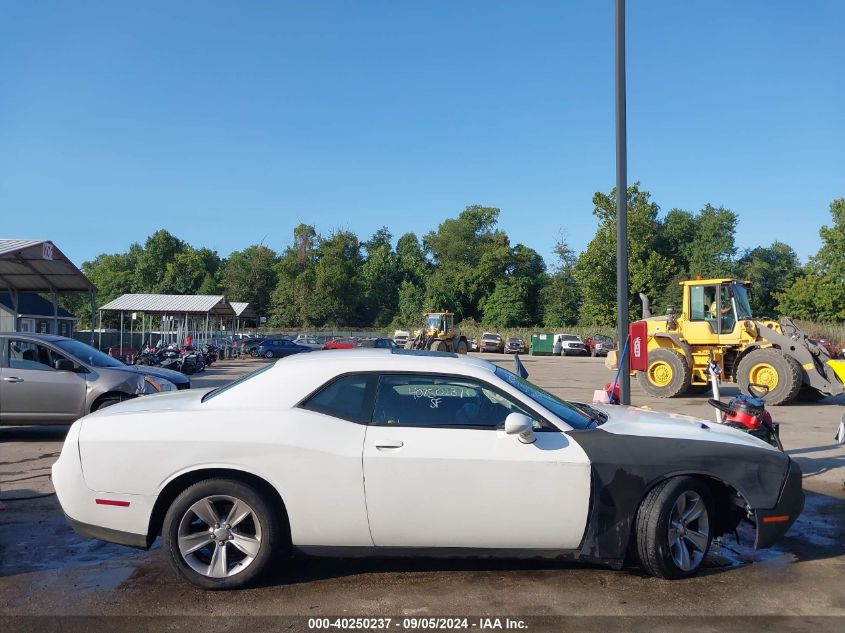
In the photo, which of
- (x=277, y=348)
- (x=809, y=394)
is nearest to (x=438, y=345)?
(x=277, y=348)

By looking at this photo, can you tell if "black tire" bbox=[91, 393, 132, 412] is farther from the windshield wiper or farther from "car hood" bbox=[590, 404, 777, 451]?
"car hood" bbox=[590, 404, 777, 451]

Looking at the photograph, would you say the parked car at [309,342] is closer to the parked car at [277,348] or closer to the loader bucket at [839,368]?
the parked car at [277,348]

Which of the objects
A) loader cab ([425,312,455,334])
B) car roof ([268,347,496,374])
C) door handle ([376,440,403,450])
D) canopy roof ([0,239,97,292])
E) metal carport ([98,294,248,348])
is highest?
canopy roof ([0,239,97,292])

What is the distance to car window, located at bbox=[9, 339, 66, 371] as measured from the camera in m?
9.29

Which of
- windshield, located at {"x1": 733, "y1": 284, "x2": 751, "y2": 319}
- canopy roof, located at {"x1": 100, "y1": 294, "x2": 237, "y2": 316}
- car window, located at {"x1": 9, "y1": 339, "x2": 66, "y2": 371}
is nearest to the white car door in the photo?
car window, located at {"x1": 9, "y1": 339, "x2": 66, "y2": 371}

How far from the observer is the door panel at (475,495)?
410cm

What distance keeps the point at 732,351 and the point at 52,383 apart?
47.9ft

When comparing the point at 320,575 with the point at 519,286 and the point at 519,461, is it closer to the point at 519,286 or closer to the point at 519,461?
the point at 519,461

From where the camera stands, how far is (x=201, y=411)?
4.36 m

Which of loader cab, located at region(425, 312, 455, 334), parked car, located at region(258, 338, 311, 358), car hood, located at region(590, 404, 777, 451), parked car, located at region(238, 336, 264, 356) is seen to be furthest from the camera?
loader cab, located at region(425, 312, 455, 334)

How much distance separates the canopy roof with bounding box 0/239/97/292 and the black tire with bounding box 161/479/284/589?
1380 centimetres

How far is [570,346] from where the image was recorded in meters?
50.0

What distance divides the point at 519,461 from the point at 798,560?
2423 millimetres

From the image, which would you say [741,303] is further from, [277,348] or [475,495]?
[277,348]
